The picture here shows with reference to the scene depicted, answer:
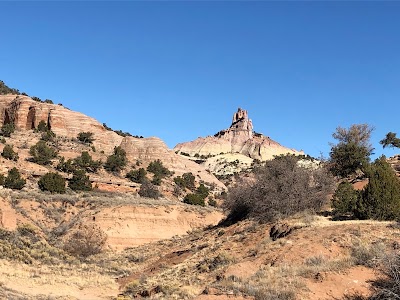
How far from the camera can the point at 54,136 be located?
77938 mm

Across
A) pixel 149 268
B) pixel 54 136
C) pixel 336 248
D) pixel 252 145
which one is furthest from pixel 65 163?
pixel 252 145

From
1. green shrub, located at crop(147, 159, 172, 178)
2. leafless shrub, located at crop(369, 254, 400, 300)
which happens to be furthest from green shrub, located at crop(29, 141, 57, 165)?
leafless shrub, located at crop(369, 254, 400, 300)

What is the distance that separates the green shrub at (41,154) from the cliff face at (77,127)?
15933mm

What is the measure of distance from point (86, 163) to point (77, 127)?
2155 centimetres

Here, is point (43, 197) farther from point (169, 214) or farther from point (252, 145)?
point (252, 145)

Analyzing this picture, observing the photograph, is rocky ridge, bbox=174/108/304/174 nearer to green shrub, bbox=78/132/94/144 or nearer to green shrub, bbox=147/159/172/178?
green shrub, bbox=147/159/172/178

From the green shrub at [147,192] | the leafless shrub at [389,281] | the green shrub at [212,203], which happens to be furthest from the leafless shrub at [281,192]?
the green shrub at [212,203]

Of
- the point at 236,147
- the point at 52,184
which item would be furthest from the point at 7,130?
the point at 236,147

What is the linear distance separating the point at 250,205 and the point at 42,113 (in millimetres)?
64382

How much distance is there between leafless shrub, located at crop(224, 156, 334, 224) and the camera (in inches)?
1035

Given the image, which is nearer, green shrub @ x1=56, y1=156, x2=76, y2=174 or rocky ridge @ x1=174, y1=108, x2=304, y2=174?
green shrub @ x1=56, y1=156, x2=76, y2=174

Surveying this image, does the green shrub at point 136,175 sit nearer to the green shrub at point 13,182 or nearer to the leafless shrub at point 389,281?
the green shrub at point 13,182

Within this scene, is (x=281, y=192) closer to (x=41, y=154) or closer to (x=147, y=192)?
(x=147, y=192)

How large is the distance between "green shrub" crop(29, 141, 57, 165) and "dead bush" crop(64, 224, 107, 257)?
1064 inches
